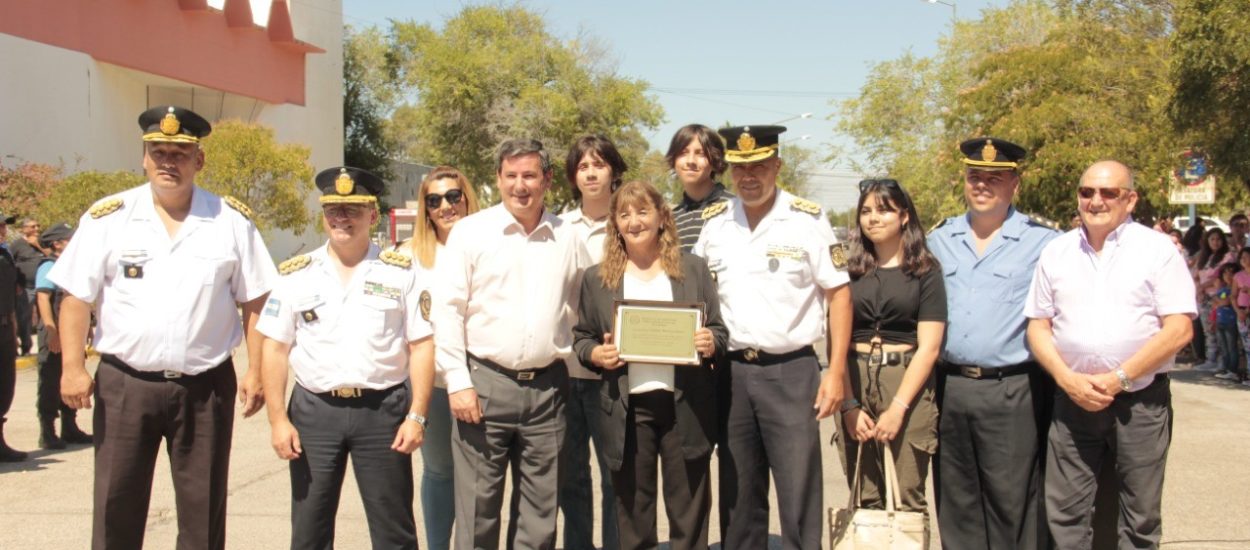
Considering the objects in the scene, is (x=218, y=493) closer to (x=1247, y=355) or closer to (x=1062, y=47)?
(x=1247, y=355)

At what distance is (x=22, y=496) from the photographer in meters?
7.27

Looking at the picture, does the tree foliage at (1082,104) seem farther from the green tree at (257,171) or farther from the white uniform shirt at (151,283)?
the green tree at (257,171)

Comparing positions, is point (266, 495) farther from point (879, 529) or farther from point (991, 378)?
point (991, 378)

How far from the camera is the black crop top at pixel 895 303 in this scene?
190 inches

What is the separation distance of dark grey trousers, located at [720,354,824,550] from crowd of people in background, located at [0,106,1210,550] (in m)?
0.01

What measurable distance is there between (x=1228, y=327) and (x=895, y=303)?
34.0 feet

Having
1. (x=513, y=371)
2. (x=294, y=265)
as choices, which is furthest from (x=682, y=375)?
(x=294, y=265)

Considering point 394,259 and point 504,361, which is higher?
point 394,259

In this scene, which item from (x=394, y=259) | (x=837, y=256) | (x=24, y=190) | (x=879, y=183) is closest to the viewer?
(x=394, y=259)

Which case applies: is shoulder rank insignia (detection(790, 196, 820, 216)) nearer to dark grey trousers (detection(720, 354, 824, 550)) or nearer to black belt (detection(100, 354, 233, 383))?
dark grey trousers (detection(720, 354, 824, 550))

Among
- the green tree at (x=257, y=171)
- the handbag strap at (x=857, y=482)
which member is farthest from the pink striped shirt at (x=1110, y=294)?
the green tree at (x=257, y=171)

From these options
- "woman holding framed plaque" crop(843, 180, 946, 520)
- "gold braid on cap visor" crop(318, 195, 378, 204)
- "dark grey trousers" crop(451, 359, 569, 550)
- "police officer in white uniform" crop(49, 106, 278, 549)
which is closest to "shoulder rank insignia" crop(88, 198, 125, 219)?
"police officer in white uniform" crop(49, 106, 278, 549)

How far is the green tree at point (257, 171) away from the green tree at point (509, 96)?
2245 cm

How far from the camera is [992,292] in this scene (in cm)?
491
